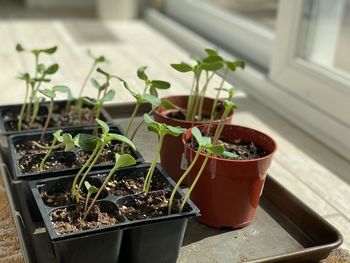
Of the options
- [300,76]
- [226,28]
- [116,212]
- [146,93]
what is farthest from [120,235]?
[226,28]

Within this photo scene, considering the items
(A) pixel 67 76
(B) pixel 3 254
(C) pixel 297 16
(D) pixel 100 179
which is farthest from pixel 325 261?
(A) pixel 67 76

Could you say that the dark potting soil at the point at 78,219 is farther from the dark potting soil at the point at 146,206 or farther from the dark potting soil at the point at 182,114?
the dark potting soil at the point at 182,114

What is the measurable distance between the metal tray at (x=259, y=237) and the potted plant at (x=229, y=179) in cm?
3

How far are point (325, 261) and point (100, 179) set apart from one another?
37 centimetres

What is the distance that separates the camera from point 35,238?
78 cm

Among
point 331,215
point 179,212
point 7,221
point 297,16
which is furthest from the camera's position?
point 297,16

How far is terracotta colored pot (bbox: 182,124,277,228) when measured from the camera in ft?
2.51

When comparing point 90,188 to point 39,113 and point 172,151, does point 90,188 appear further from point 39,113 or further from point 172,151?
point 39,113

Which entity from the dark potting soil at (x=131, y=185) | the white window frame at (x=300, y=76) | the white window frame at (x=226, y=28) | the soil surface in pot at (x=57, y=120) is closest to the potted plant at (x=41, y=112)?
the soil surface in pot at (x=57, y=120)

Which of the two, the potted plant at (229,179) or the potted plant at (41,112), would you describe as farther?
the potted plant at (41,112)

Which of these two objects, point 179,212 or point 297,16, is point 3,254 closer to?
point 179,212

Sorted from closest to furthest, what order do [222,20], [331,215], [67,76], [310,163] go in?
[331,215]
[310,163]
[67,76]
[222,20]

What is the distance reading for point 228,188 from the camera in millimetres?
781

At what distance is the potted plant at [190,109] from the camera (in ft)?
2.85
